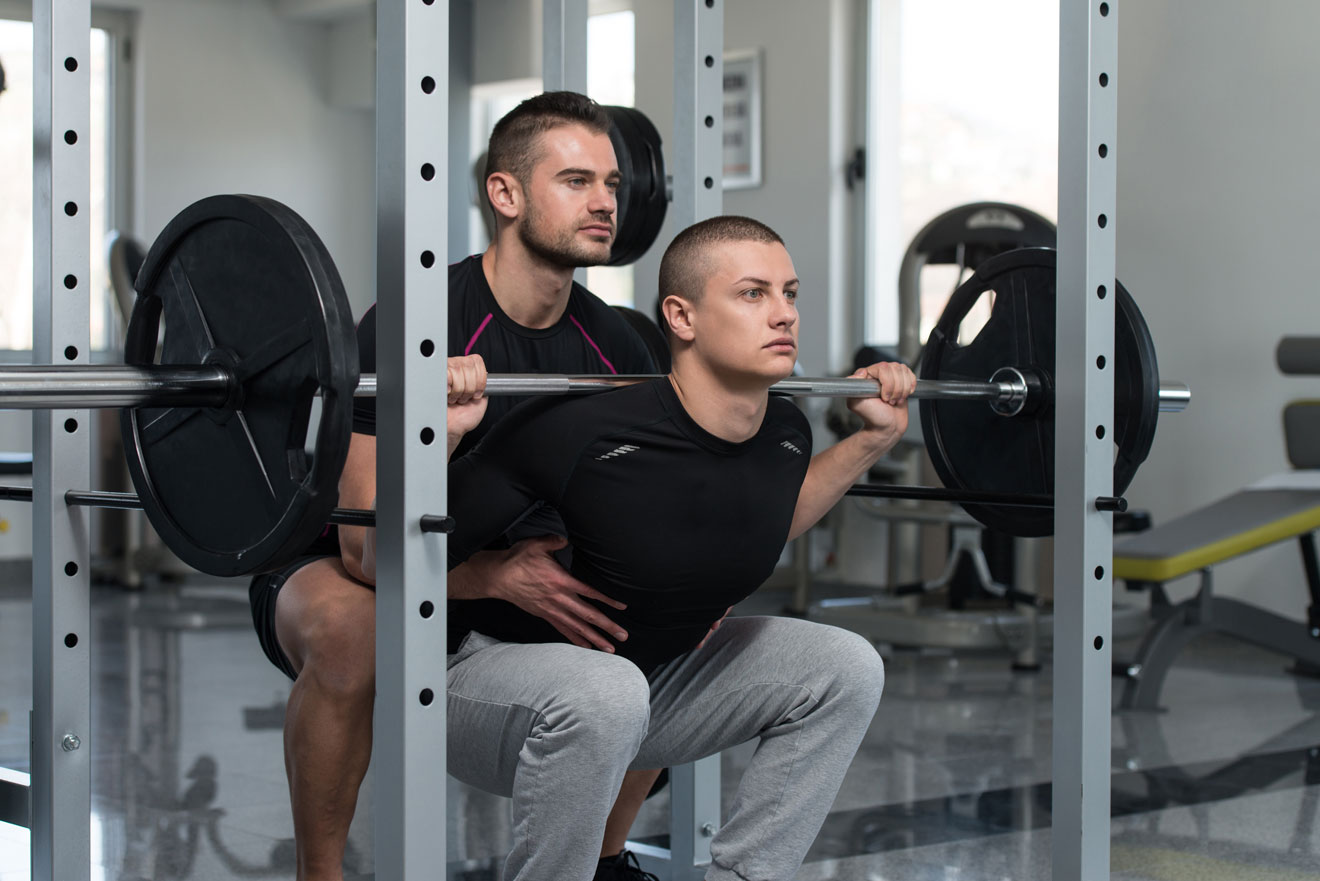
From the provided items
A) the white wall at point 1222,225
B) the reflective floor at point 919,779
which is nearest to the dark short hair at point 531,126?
the reflective floor at point 919,779

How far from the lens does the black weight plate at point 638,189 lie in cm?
264

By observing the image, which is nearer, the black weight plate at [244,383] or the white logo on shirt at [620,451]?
the black weight plate at [244,383]

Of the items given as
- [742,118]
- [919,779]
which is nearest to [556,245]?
[919,779]

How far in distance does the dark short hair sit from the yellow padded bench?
7.71 feet

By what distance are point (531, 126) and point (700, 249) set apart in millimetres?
340

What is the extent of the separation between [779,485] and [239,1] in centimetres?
643

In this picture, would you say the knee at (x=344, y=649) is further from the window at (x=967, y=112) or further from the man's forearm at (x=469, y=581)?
the window at (x=967, y=112)

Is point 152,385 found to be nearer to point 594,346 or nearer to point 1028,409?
point 594,346

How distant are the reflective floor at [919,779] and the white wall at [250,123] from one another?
320 cm

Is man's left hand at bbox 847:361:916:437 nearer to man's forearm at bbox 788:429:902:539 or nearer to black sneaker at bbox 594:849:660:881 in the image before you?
man's forearm at bbox 788:429:902:539

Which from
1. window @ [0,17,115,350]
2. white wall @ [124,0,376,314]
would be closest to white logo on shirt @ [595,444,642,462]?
window @ [0,17,115,350]

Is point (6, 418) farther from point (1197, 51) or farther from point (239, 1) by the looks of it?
point (1197, 51)

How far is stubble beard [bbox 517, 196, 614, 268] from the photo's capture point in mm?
1936

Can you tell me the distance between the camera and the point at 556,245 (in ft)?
6.36
